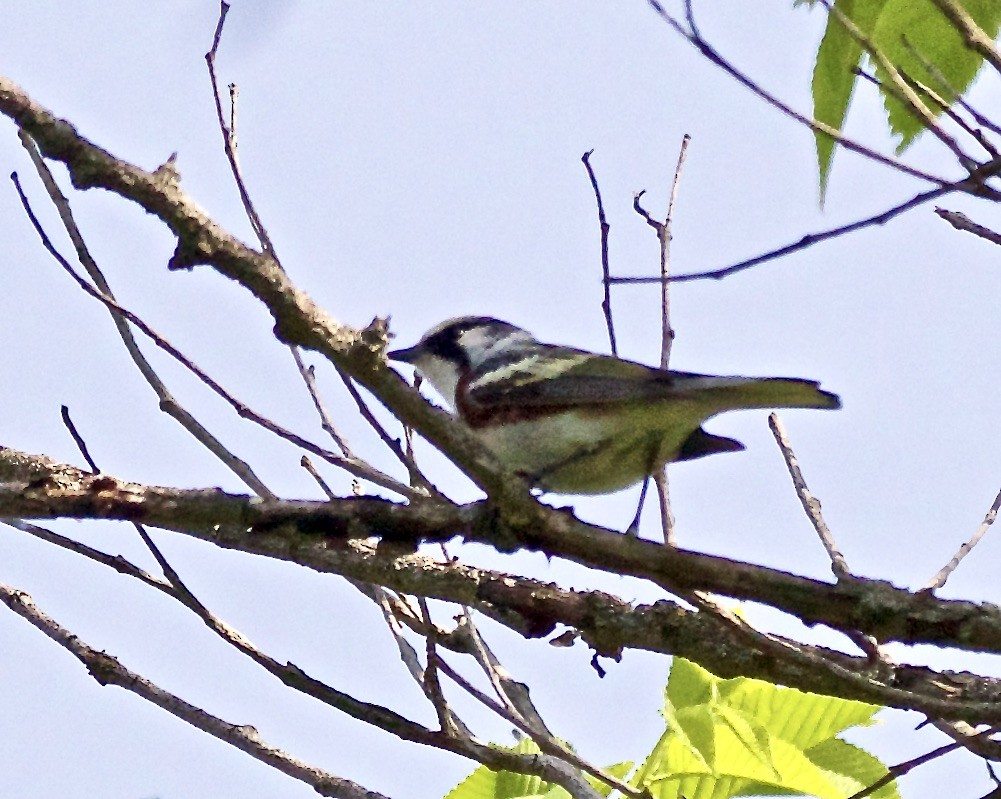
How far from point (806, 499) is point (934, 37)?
1.27m

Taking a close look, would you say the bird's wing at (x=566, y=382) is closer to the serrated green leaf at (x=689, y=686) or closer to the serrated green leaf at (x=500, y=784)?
the serrated green leaf at (x=689, y=686)

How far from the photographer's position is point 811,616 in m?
2.27

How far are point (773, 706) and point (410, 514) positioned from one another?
3.30 ft

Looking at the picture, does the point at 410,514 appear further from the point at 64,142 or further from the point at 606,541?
the point at 64,142

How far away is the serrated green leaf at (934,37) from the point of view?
197 centimetres

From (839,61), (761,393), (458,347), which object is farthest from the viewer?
(458,347)

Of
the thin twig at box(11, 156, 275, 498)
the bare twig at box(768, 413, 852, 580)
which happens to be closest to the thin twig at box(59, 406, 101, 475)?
the thin twig at box(11, 156, 275, 498)

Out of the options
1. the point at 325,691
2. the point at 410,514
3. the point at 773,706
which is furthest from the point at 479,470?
the point at 773,706

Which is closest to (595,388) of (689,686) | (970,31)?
(689,686)

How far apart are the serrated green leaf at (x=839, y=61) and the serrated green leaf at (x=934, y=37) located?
27 mm

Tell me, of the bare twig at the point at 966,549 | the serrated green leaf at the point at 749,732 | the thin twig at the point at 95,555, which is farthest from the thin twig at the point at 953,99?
the thin twig at the point at 95,555

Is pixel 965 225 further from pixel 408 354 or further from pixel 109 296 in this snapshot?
pixel 408 354

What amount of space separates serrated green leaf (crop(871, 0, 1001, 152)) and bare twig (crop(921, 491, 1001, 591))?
0.93 m

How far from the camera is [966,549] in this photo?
281cm
